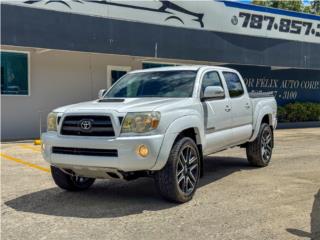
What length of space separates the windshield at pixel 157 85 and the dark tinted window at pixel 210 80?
0.20 meters

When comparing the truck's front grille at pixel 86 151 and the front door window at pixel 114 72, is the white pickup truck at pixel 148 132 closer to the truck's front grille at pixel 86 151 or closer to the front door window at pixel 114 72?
the truck's front grille at pixel 86 151

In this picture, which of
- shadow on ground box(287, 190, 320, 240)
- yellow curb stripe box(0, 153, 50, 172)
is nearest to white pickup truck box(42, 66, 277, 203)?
shadow on ground box(287, 190, 320, 240)

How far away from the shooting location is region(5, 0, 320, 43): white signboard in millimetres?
14852

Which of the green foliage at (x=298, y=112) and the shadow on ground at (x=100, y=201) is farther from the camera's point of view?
the green foliage at (x=298, y=112)

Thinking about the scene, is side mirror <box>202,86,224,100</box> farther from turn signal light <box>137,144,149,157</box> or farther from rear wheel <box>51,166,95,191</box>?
rear wheel <box>51,166,95,191</box>

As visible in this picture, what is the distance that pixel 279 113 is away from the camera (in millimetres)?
21656

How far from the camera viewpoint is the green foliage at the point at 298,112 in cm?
2186

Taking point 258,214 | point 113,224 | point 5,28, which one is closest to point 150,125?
point 113,224

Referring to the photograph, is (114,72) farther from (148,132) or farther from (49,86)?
(148,132)

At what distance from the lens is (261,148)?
9297mm

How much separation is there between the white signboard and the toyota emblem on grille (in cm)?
848

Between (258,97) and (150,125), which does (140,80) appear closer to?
(150,125)

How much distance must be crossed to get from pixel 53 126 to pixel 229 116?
303 cm

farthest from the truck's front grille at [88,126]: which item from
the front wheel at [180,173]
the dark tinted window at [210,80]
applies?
the dark tinted window at [210,80]
